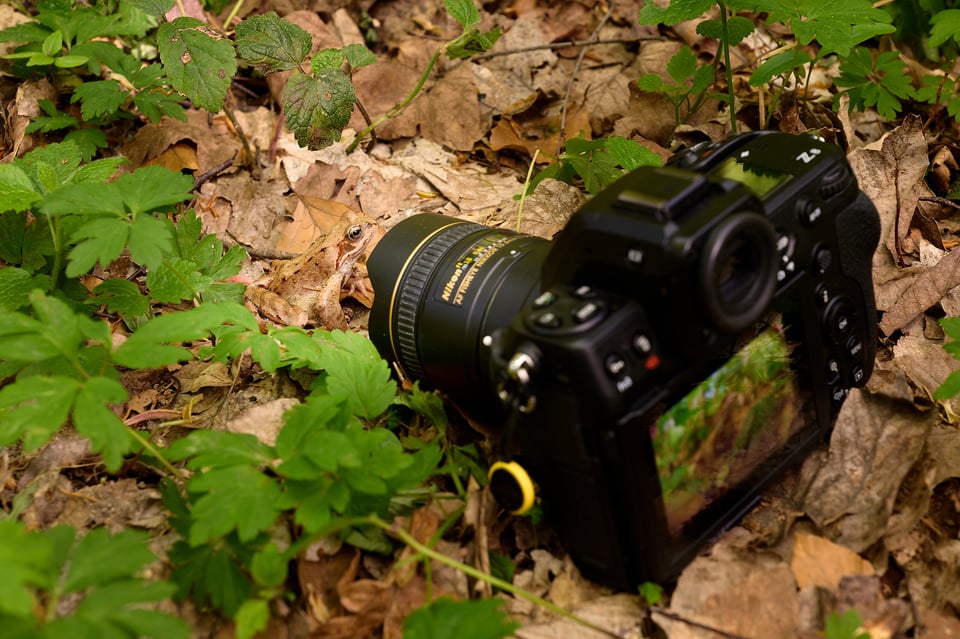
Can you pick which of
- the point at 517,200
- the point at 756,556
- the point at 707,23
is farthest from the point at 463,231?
the point at 707,23

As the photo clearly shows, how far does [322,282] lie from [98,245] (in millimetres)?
895

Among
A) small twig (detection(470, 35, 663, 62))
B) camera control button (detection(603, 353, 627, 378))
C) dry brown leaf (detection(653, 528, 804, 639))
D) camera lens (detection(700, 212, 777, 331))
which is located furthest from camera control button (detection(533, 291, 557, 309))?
small twig (detection(470, 35, 663, 62))

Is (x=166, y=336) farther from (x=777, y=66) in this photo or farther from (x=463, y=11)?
(x=777, y=66)

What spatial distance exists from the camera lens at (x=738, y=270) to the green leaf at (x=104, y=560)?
44.5 inches

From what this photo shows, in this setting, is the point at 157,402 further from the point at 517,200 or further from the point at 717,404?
the point at 717,404

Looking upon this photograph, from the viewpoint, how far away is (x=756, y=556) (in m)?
2.01

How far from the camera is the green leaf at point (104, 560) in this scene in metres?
1.64

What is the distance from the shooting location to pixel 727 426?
201 cm

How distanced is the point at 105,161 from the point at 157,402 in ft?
2.15

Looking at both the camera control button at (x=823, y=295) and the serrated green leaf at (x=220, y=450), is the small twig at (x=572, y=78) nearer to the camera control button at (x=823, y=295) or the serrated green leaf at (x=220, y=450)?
the camera control button at (x=823, y=295)

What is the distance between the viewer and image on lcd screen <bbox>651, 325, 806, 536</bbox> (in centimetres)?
189

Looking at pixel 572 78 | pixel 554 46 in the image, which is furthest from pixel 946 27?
pixel 554 46

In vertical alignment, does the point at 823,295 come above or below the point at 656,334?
below

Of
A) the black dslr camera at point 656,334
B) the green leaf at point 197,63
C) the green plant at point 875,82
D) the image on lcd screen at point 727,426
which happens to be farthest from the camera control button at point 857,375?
the green leaf at point 197,63
